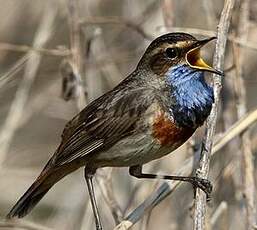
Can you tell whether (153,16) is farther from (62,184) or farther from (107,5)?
(62,184)

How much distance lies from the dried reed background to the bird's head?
→ 24 centimetres

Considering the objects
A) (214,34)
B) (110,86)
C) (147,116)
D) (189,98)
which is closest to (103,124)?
(147,116)

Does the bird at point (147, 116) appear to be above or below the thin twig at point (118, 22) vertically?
below

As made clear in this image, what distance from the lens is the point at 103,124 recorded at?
5.17m

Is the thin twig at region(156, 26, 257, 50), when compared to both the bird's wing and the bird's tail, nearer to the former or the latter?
the bird's wing

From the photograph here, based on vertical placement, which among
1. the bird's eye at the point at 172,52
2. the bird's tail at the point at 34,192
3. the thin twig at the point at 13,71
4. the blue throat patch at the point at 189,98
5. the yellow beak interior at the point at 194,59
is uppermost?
the thin twig at the point at 13,71

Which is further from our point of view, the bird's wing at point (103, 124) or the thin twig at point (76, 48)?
the thin twig at point (76, 48)

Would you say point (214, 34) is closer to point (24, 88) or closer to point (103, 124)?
point (103, 124)

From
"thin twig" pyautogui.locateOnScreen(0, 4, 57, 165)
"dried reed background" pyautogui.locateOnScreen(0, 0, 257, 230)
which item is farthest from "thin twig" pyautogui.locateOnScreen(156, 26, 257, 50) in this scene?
"thin twig" pyautogui.locateOnScreen(0, 4, 57, 165)

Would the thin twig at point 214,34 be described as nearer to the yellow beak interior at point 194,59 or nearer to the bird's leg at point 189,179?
the yellow beak interior at point 194,59

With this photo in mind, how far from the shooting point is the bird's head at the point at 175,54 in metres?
4.82

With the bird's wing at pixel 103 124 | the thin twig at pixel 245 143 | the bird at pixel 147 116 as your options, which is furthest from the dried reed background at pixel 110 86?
the bird's wing at pixel 103 124

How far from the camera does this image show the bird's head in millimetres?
4816

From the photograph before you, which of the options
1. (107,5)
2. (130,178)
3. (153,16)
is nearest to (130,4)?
(153,16)
